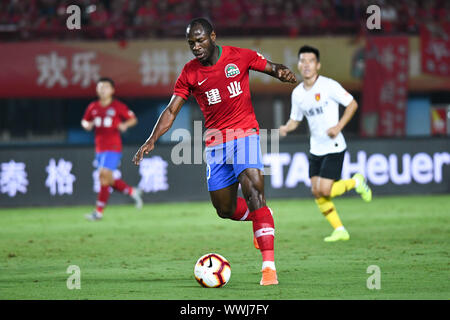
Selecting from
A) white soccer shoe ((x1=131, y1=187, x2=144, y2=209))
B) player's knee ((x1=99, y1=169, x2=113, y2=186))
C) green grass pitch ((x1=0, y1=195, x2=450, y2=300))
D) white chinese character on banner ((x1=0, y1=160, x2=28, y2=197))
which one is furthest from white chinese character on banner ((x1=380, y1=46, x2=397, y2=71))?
white chinese character on banner ((x1=0, y1=160, x2=28, y2=197))

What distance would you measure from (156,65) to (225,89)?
566 inches

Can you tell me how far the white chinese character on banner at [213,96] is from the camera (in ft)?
23.3

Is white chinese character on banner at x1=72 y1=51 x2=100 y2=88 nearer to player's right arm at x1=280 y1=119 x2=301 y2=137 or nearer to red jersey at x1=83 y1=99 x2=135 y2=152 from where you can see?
red jersey at x1=83 y1=99 x2=135 y2=152

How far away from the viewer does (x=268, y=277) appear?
21.7 feet

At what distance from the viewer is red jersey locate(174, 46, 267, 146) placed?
7.09m

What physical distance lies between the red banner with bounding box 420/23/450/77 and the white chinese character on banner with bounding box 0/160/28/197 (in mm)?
11567

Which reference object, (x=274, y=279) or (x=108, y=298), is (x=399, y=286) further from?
(x=108, y=298)

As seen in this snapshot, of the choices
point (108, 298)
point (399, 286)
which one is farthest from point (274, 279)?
point (108, 298)

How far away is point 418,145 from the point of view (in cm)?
1684

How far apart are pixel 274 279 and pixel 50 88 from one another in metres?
15.9

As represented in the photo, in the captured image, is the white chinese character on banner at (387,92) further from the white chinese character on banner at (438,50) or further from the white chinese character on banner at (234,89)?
the white chinese character on banner at (234,89)

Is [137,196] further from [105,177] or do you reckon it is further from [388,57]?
[388,57]

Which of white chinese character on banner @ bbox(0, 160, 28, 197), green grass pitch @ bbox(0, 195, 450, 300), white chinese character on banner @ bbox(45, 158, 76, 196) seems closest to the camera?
green grass pitch @ bbox(0, 195, 450, 300)

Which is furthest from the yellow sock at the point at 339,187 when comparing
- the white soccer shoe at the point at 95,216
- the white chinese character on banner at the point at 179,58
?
the white chinese character on banner at the point at 179,58
